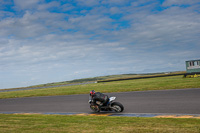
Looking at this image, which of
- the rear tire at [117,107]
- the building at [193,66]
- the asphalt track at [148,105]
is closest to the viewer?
the asphalt track at [148,105]

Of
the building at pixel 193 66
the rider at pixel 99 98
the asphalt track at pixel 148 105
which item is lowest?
the asphalt track at pixel 148 105

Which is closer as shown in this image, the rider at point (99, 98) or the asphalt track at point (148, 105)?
the asphalt track at point (148, 105)

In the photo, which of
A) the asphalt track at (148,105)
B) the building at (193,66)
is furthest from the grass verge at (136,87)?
the building at (193,66)

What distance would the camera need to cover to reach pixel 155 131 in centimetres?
675

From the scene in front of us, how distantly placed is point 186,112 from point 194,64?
35017 mm

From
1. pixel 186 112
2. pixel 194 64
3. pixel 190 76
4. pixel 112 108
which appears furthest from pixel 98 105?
pixel 194 64

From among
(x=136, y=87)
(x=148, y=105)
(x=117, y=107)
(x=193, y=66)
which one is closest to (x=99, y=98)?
(x=117, y=107)

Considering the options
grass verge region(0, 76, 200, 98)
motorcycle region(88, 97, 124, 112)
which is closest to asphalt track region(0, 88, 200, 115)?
motorcycle region(88, 97, 124, 112)

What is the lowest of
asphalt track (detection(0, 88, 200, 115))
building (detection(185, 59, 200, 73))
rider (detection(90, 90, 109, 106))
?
asphalt track (detection(0, 88, 200, 115))

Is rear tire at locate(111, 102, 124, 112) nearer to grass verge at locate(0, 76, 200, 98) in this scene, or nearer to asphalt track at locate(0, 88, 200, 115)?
asphalt track at locate(0, 88, 200, 115)

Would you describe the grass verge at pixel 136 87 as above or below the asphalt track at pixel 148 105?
above

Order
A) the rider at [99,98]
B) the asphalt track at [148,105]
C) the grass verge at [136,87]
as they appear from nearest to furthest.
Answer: the asphalt track at [148,105] < the rider at [99,98] < the grass verge at [136,87]

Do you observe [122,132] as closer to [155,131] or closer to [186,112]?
[155,131]

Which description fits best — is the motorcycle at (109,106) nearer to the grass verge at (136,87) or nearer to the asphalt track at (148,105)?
the asphalt track at (148,105)
